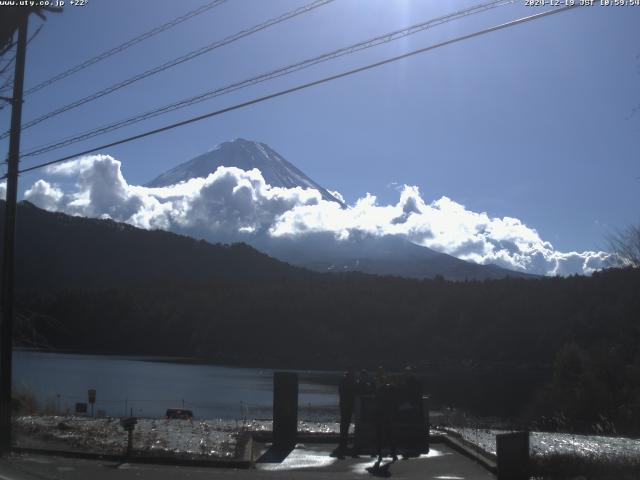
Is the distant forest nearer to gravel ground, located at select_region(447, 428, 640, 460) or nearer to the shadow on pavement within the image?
gravel ground, located at select_region(447, 428, 640, 460)

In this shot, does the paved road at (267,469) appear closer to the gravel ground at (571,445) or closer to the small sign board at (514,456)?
the small sign board at (514,456)

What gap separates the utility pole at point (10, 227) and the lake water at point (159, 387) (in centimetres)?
1848

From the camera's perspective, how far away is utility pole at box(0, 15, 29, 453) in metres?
16.8

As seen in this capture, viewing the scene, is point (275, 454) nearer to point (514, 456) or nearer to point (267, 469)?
point (267, 469)

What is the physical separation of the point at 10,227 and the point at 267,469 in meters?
8.09

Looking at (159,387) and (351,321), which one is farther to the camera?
(351,321)

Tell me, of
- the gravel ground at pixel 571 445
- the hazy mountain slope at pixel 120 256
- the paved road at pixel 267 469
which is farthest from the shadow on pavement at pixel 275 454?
the hazy mountain slope at pixel 120 256

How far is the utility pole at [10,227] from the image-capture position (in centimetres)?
1678

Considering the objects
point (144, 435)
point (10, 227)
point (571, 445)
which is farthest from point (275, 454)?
point (10, 227)

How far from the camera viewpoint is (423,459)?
14.0m

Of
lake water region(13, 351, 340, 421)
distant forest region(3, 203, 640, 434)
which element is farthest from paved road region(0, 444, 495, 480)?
distant forest region(3, 203, 640, 434)

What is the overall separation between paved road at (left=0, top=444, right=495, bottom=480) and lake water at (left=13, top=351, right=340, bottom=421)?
2021cm

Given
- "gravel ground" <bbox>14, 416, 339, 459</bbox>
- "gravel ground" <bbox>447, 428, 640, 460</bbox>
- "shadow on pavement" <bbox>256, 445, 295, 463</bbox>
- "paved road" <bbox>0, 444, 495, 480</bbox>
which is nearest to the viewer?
"paved road" <bbox>0, 444, 495, 480</bbox>

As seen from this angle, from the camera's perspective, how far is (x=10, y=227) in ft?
56.4
